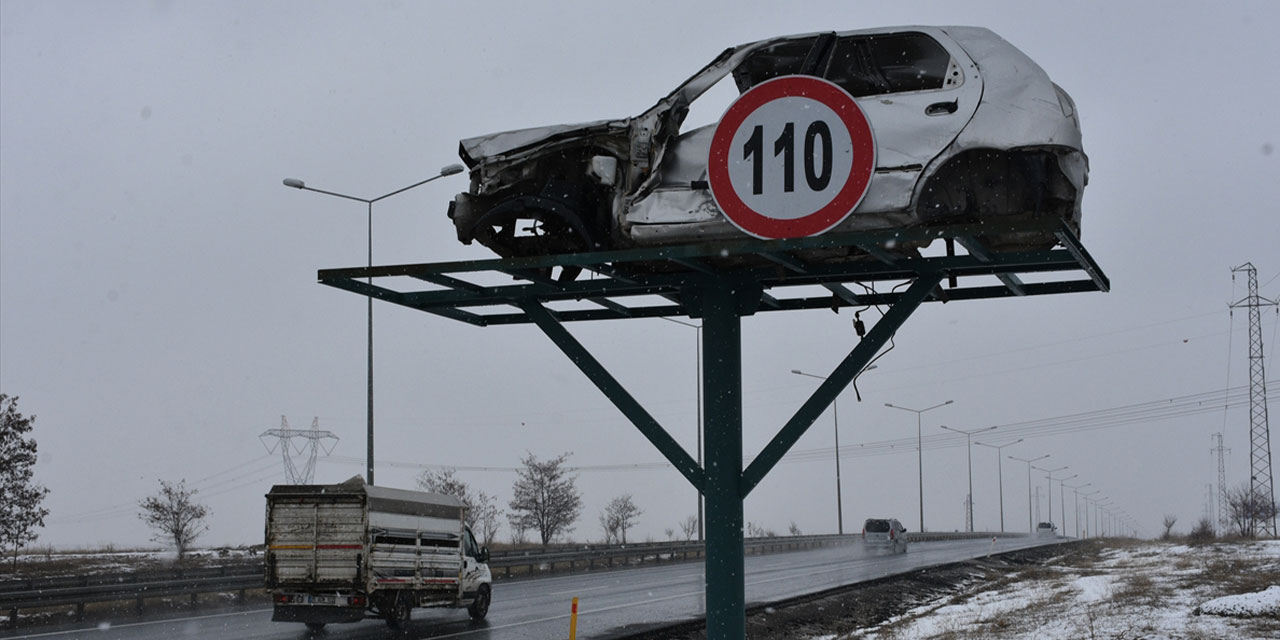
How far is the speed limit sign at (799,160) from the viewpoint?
24.0 ft

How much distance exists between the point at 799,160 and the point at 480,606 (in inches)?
625

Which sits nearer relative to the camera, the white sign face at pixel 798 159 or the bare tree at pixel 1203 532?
the white sign face at pixel 798 159

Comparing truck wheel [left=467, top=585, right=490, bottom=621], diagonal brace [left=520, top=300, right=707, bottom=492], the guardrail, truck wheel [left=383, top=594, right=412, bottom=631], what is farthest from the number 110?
the guardrail

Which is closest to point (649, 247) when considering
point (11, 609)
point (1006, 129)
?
point (1006, 129)

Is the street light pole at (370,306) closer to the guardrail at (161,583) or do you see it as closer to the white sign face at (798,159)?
the guardrail at (161,583)

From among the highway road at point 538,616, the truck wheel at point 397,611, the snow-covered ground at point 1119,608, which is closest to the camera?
the snow-covered ground at point 1119,608

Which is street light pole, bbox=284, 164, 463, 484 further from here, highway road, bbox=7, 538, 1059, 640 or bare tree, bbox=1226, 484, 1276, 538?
bare tree, bbox=1226, 484, 1276, 538

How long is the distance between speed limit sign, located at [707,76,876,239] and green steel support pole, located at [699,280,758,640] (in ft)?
3.24

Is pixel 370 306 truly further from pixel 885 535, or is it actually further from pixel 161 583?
pixel 885 535

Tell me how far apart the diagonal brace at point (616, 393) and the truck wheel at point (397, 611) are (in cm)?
1141

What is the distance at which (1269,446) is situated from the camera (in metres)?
45.1

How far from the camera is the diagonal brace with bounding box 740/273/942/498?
8.00 metres

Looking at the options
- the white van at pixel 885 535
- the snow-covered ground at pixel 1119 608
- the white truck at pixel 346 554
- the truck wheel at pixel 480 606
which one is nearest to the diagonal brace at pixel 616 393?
the snow-covered ground at pixel 1119 608

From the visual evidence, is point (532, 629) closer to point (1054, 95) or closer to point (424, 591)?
point (424, 591)
